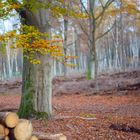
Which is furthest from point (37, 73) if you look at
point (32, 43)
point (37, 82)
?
point (32, 43)

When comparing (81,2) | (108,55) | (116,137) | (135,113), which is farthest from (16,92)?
(108,55)

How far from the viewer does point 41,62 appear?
493 inches

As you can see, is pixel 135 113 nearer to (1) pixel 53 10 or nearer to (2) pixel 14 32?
(1) pixel 53 10

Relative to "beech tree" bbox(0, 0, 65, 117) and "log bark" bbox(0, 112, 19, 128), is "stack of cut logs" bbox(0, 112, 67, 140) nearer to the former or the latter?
"log bark" bbox(0, 112, 19, 128)

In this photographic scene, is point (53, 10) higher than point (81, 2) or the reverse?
the reverse

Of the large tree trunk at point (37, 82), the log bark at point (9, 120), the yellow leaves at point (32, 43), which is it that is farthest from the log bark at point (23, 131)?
the large tree trunk at point (37, 82)

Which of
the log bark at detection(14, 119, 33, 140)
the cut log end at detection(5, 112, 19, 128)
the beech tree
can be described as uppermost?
the beech tree

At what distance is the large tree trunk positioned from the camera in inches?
491

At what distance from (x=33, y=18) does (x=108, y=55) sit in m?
57.2

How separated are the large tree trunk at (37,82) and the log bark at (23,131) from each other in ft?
14.0

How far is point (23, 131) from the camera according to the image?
8.05 meters

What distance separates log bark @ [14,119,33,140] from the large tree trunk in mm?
4281

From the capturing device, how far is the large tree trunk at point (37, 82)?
1248cm

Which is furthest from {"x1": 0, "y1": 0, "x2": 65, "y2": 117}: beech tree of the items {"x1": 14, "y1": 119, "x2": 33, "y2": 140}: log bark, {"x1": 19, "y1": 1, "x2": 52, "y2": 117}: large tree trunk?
{"x1": 14, "y1": 119, "x2": 33, "y2": 140}: log bark
